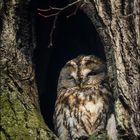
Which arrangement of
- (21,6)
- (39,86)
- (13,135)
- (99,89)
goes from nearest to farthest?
(13,135)
(21,6)
(99,89)
(39,86)

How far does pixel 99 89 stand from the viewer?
220 inches

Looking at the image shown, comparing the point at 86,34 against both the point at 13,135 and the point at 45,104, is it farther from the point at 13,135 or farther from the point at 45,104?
the point at 13,135

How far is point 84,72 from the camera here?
18.7ft

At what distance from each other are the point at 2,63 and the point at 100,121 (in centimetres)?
107

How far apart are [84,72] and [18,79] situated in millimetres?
853

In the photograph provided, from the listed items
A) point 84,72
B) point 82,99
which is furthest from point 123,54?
point 84,72

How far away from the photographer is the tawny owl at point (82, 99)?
5355 mm

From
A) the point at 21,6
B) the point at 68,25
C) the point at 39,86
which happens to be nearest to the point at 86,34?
the point at 68,25

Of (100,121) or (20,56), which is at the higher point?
(20,56)

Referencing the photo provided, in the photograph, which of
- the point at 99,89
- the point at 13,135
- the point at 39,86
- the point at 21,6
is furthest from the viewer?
the point at 39,86

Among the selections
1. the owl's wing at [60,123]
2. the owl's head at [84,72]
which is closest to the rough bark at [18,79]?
the owl's wing at [60,123]

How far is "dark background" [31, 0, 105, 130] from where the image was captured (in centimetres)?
596

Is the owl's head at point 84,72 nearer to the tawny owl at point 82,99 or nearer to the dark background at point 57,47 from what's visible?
the tawny owl at point 82,99

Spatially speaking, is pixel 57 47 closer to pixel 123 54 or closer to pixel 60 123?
pixel 60 123
